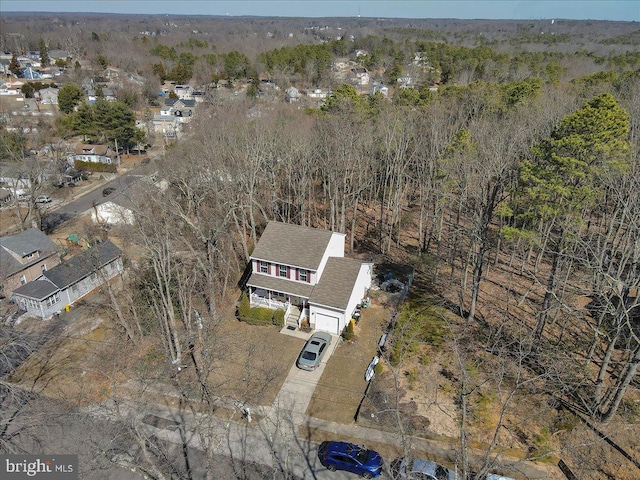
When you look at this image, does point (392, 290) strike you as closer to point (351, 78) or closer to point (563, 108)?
point (563, 108)

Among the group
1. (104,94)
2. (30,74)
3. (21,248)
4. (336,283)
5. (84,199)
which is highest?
(30,74)

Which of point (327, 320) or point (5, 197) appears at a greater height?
point (327, 320)

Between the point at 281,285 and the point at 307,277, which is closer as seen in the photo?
the point at 307,277

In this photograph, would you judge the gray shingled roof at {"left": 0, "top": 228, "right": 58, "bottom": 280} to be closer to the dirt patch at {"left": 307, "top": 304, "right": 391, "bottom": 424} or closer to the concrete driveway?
the concrete driveway

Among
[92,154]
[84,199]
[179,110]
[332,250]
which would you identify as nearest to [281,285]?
[332,250]

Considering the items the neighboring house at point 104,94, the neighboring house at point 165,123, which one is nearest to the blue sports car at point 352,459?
the neighboring house at point 165,123

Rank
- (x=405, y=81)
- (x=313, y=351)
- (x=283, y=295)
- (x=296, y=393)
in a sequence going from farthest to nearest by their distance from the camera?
(x=405, y=81) → (x=283, y=295) → (x=313, y=351) → (x=296, y=393)

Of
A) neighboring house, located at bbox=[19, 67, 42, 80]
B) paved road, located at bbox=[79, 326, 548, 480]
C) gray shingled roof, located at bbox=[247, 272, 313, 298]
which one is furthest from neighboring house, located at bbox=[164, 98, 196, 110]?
paved road, located at bbox=[79, 326, 548, 480]

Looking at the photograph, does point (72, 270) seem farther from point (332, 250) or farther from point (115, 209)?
point (332, 250)
